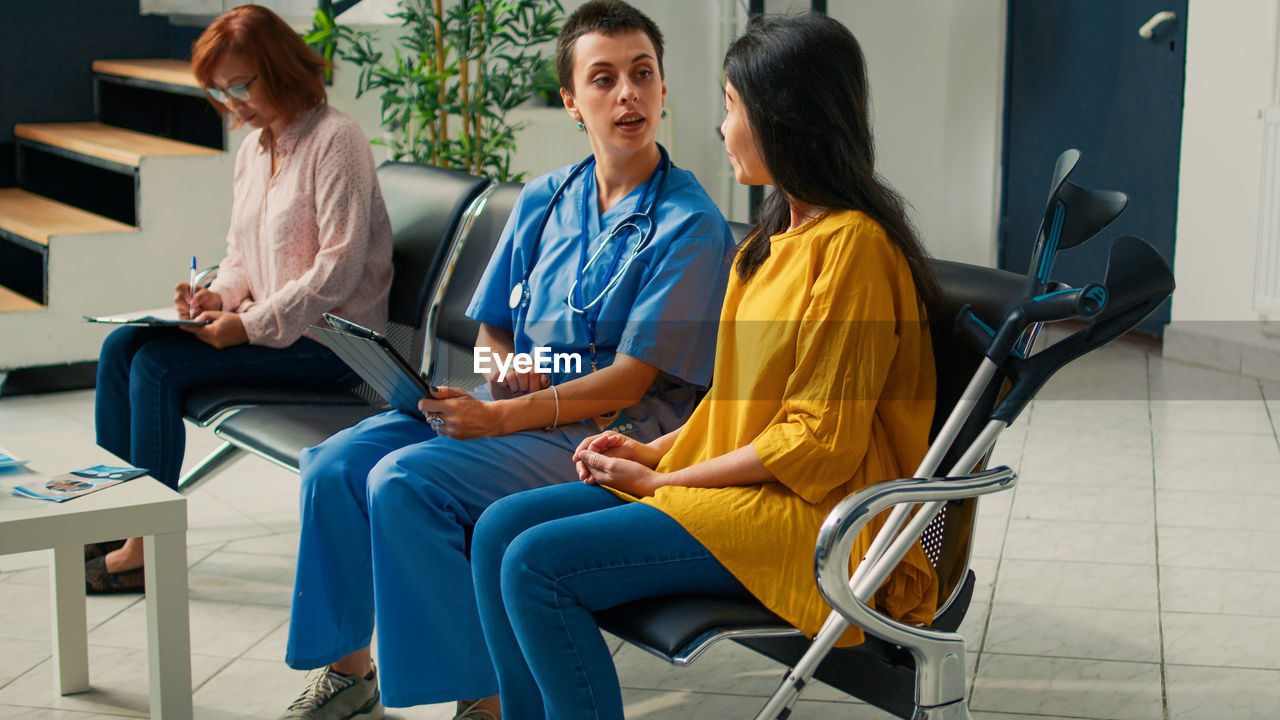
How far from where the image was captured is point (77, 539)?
1.83 m

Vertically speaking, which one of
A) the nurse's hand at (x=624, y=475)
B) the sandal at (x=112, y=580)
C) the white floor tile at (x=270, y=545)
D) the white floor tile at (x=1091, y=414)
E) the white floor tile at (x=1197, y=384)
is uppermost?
the nurse's hand at (x=624, y=475)

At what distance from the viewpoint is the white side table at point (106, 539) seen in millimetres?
1812

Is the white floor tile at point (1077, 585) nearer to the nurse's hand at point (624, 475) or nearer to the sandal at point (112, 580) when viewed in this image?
the nurse's hand at point (624, 475)

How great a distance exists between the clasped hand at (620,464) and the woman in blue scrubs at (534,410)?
0.19 m

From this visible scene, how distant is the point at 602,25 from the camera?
2084 millimetres

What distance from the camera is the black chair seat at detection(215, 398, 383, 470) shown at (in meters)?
2.32

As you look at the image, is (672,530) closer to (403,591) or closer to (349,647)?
(403,591)

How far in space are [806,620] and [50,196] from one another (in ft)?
15.3

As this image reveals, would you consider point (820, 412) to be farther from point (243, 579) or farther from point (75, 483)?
point (243, 579)

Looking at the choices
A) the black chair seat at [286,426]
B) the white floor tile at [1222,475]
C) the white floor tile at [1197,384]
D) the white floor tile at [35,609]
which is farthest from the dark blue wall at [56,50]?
the white floor tile at [1222,475]

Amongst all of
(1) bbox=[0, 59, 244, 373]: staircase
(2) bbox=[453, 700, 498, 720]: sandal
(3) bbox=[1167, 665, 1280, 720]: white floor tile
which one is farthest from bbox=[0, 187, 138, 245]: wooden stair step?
(3) bbox=[1167, 665, 1280, 720]: white floor tile

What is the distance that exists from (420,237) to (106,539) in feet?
3.45

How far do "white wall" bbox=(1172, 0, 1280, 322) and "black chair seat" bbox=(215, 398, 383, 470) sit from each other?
11.4ft

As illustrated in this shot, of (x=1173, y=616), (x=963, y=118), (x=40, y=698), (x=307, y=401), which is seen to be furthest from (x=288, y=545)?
(x=963, y=118)
